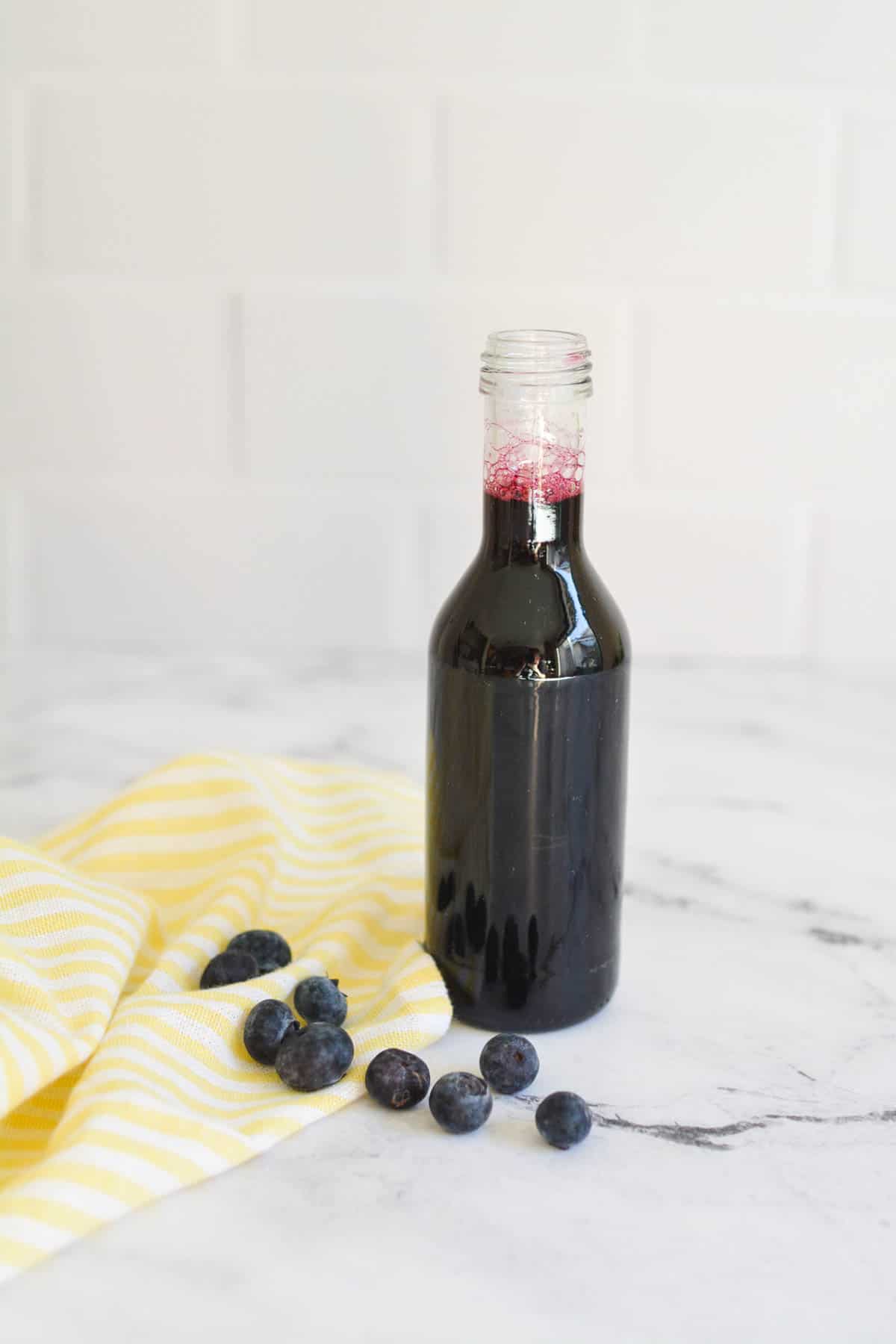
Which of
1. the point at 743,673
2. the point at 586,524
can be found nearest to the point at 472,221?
the point at 586,524

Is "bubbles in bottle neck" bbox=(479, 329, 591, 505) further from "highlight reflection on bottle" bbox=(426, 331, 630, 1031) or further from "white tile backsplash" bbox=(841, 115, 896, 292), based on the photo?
"white tile backsplash" bbox=(841, 115, 896, 292)

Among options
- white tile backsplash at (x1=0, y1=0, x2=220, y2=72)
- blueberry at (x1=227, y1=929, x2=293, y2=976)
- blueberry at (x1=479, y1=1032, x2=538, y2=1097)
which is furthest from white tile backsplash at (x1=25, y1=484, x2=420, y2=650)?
blueberry at (x1=479, y1=1032, x2=538, y2=1097)

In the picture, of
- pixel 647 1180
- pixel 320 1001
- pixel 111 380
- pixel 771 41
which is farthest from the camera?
pixel 111 380

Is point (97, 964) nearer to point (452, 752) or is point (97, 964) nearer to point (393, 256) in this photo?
point (452, 752)

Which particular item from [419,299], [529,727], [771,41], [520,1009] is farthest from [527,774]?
[771,41]

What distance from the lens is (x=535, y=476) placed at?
29.3 inches

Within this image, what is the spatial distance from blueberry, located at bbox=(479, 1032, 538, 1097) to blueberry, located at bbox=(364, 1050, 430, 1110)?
0.03 m

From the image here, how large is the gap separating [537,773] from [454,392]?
0.77m

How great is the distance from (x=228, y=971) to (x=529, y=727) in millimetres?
216

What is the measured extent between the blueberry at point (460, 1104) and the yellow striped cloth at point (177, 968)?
1.9 inches

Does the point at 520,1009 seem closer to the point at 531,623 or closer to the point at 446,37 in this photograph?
the point at 531,623

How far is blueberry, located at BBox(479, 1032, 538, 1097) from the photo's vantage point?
0.74 metres


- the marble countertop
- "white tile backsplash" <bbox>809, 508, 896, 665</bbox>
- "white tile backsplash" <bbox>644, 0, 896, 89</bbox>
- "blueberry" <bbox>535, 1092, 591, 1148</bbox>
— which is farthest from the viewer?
"white tile backsplash" <bbox>809, 508, 896, 665</bbox>

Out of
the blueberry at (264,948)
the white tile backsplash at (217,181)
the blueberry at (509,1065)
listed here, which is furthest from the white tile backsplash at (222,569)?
the blueberry at (509,1065)
